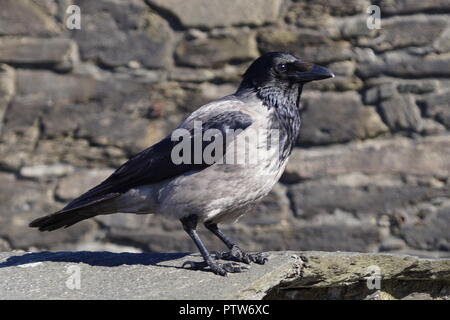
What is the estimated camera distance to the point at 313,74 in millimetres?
3215

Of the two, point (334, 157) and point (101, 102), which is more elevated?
point (101, 102)

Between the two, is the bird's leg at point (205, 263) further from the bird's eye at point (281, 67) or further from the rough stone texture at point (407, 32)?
the rough stone texture at point (407, 32)

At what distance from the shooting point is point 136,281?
2799mm

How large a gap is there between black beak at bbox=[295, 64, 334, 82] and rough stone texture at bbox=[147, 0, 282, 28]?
48.1 inches

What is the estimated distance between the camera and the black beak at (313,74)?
3191 mm

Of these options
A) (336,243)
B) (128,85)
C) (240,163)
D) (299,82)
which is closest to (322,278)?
(240,163)

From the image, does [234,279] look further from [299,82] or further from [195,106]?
[195,106]

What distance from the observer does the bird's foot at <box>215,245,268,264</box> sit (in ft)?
9.85

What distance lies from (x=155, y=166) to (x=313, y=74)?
81 centimetres

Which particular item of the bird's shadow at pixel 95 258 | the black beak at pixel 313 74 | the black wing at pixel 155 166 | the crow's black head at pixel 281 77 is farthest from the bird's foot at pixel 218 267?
the black beak at pixel 313 74

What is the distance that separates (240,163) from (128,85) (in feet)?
5.47

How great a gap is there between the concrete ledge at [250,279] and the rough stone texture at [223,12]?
1.75m

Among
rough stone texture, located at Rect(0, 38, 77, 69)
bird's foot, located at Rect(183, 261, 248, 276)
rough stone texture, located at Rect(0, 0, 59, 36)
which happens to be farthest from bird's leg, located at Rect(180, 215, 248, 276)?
rough stone texture, located at Rect(0, 0, 59, 36)

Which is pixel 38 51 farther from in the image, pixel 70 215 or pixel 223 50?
pixel 70 215
